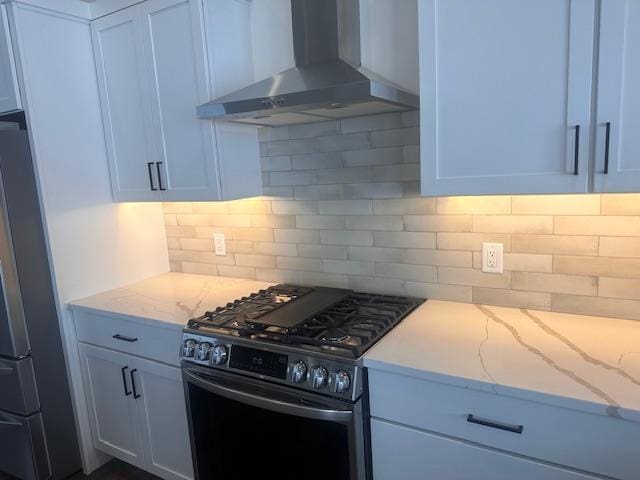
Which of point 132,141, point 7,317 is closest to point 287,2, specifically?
point 132,141

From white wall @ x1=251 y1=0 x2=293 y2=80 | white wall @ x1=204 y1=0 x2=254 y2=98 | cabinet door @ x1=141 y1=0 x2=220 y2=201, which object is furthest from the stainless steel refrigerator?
white wall @ x1=251 y1=0 x2=293 y2=80

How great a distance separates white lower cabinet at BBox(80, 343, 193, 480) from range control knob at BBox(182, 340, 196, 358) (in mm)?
197

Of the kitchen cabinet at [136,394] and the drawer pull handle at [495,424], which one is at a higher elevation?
the drawer pull handle at [495,424]

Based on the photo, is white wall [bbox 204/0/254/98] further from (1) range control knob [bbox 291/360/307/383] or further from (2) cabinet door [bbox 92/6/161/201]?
(1) range control knob [bbox 291/360/307/383]

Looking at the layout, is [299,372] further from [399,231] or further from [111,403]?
[111,403]

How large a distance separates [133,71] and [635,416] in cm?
237

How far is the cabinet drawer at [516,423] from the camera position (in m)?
1.15

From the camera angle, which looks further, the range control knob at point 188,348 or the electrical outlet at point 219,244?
the electrical outlet at point 219,244

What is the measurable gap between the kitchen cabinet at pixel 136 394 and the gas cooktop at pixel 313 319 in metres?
0.29

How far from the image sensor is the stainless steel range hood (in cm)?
154

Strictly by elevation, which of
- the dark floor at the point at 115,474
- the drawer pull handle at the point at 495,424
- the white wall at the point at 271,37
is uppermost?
the white wall at the point at 271,37

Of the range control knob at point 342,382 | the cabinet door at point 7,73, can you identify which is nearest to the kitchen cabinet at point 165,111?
the cabinet door at point 7,73

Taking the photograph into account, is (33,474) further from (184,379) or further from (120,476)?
(184,379)

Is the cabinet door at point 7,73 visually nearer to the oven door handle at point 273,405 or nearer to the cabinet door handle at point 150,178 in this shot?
the cabinet door handle at point 150,178
